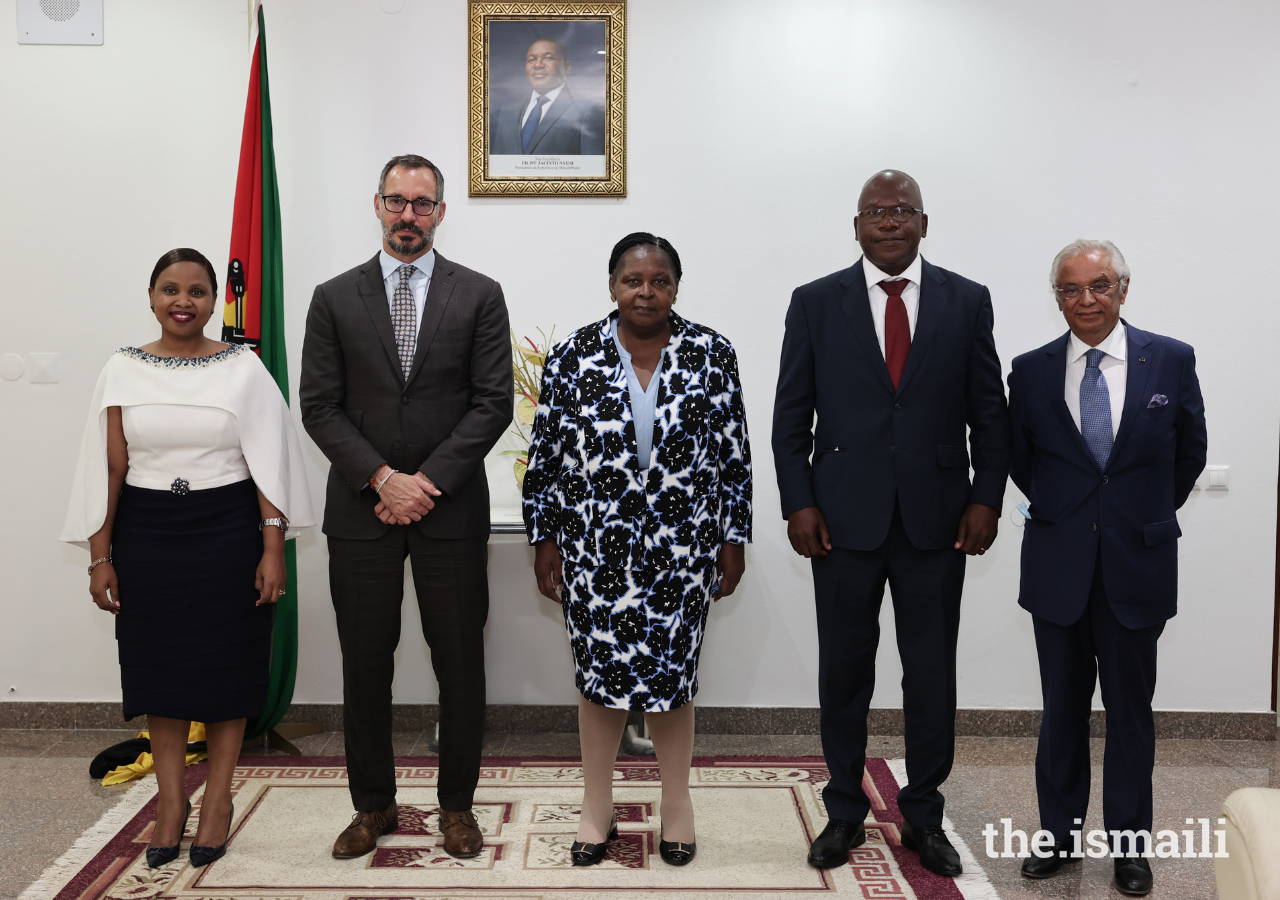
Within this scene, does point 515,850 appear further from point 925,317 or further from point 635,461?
point 925,317

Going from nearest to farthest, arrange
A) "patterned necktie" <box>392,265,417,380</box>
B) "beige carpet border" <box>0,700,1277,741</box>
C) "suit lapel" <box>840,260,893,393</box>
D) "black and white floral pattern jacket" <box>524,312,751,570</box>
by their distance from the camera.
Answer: "black and white floral pattern jacket" <box>524,312,751,570</box>
"suit lapel" <box>840,260,893,393</box>
"patterned necktie" <box>392,265,417,380</box>
"beige carpet border" <box>0,700,1277,741</box>

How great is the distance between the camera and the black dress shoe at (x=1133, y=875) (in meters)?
2.69

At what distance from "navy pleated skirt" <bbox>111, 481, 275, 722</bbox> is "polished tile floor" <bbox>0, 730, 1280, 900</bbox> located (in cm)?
65

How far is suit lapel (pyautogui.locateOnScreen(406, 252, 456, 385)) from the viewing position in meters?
2.85

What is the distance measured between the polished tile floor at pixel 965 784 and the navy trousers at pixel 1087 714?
0.19 m

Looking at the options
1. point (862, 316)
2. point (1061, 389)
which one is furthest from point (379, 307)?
point (1061, 389)

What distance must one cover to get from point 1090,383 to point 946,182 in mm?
1585

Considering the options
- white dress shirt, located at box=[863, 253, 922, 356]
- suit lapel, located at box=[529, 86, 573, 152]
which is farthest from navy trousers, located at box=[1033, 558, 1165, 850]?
suit lapel, located at box=[529, 86, 573, 152]

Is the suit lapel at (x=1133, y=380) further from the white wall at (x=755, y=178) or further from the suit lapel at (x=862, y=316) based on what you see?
the white wall at (x=755, y=178)

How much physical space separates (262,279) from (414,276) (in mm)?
1176

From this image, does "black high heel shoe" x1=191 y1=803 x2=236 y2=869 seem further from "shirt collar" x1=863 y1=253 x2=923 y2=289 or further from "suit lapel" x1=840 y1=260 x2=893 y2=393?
"shirt collar" x1=863 y1=253 x2=923 y2=289

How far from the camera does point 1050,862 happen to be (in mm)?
2811

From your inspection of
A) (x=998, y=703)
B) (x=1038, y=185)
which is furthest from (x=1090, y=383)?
(x=998, y=703)

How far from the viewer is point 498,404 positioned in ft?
9.55
